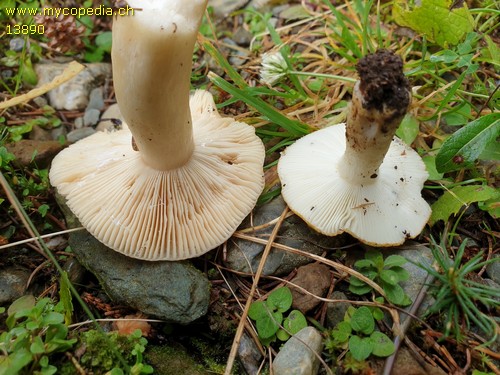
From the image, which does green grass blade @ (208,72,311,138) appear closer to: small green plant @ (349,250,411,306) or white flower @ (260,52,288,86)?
white flower @ (260,52,288,86)

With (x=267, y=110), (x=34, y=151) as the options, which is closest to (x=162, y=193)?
(x=267, y=110)

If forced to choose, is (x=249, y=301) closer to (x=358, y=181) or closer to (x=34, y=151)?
(x=358, y=181)

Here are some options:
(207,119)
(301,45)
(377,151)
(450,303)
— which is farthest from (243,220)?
(301,45)

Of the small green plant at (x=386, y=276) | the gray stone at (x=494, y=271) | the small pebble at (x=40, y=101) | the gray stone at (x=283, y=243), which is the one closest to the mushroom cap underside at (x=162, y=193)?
the gray stone at (x=283, y=243)

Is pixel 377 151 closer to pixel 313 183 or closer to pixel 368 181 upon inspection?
pixel 368 181

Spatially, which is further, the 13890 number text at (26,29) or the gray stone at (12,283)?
the 13890 number text at (26,29)

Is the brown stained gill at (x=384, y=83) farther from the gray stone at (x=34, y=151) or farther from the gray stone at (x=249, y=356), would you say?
the gray stone at (x=34, y=151)
